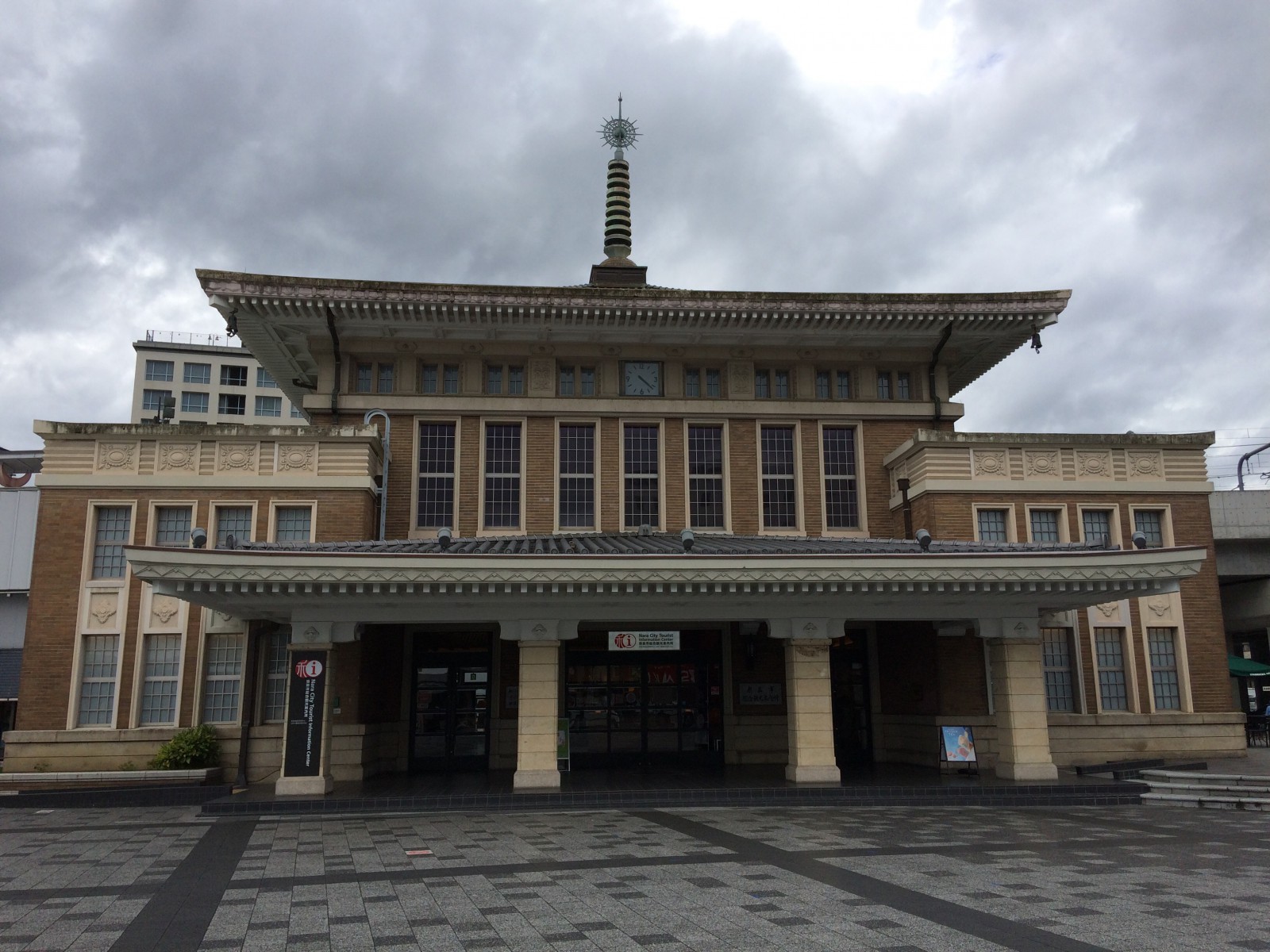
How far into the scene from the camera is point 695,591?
56.2ft

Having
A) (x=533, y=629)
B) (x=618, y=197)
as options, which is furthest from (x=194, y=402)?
(x=533, y=629)

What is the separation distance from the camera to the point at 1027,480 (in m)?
22.2

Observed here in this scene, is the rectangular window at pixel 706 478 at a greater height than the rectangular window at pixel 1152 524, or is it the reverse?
the rectangular window at pixel 706 478

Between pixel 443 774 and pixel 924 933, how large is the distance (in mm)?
15247

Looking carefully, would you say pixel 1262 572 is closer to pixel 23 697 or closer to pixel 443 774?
pixel 443 774

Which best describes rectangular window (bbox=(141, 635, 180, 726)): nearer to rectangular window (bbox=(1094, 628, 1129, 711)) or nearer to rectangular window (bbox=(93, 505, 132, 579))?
rectangular window (bbox=(93, 505, 132, 579))

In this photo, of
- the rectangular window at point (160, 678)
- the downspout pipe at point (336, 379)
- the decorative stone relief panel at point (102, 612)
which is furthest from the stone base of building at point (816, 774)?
the decorative stone relief panel at point (102, 612)

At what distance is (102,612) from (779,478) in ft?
52.4

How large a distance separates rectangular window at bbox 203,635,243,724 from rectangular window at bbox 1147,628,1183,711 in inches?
824

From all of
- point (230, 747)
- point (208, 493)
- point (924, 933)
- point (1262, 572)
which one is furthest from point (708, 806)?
point (1262, 572)

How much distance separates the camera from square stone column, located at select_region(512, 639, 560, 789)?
57.0ft

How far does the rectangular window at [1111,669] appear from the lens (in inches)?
875

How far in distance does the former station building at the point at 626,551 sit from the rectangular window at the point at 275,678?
0.07 meters

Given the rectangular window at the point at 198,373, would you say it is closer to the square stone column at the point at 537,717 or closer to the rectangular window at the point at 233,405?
the rectangular window at the point at 233,405
